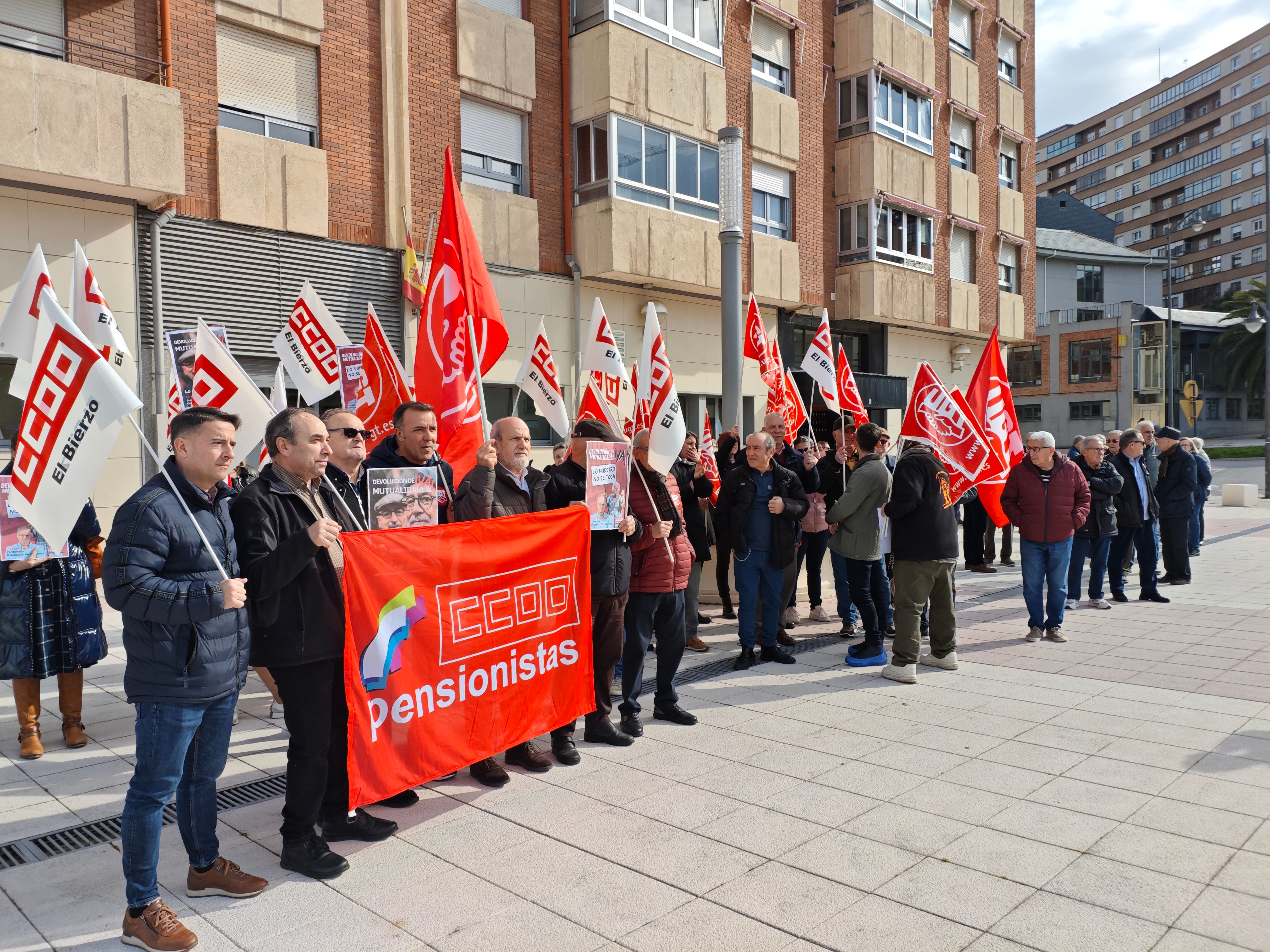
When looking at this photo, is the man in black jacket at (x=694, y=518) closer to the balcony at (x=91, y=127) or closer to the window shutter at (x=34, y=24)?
the balcony at (x=91, y=127)

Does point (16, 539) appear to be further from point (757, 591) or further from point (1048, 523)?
point (1048, 523)

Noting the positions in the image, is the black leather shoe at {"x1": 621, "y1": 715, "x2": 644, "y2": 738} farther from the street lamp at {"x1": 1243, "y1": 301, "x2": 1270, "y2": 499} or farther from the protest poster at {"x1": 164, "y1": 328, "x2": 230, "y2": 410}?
the street lamp at {"x1": 1243, "y1": 301, "x2": 1270, "y2": 499}

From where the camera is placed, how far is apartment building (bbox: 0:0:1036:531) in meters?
11.8

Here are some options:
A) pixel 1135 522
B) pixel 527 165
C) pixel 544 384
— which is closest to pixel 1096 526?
pixel 1135 522

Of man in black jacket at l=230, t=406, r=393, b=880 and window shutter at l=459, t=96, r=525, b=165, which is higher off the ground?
window shutter at l=459, t=96, r=525, b=165

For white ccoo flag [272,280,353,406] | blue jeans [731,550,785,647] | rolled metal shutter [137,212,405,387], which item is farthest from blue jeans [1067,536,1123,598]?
rolled metal shutter [137,212,405,387]

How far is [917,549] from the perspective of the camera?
7.30m

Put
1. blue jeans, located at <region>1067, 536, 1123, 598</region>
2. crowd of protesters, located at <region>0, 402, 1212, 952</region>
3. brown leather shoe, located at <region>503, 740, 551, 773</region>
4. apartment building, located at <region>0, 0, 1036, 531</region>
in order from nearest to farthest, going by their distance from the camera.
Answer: crowd of protesters, located at <region>0, 402, 1212, 952</region>
brown leather shoe, located at <region>503, 740, 551, 773</region>
blue jeans, located at <region>1067, 536, 1123, 598</region>
apartment building, located at <region>0, 0, 1036, 531</region>

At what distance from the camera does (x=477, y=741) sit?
4.79m

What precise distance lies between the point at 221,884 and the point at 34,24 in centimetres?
1197

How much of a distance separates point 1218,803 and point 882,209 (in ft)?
67.8

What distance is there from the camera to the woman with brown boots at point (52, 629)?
18.5ft

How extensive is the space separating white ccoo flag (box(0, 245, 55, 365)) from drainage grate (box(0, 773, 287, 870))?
6.84 feet

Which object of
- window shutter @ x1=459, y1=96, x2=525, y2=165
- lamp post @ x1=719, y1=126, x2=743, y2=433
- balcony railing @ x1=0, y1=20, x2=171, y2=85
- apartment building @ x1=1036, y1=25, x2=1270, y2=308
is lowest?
lamp post @ x1=719, y1=126, x2=743, y2=433
